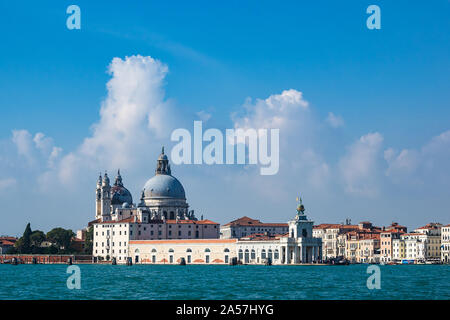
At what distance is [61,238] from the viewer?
96312 millimetres

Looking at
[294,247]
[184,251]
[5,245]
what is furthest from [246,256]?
[5,245]

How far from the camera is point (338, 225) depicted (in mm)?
106562

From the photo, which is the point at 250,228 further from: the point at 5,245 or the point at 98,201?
the point at 5,245

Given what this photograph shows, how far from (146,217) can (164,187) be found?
6543 millimetres

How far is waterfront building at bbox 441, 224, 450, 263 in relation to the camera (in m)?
89.2

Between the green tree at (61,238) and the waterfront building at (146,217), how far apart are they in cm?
401

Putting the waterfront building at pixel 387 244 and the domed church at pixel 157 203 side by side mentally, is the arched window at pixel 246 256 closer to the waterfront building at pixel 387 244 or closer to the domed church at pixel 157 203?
the domed church at pixel 157 203

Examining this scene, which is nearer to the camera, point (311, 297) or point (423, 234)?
point (311, 297)

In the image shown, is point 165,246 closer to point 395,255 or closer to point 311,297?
point 395,255
